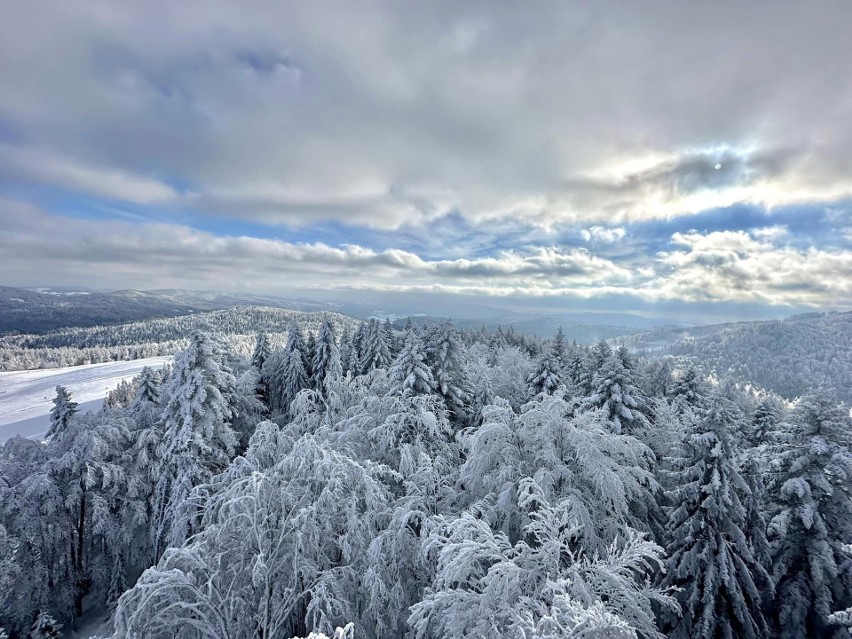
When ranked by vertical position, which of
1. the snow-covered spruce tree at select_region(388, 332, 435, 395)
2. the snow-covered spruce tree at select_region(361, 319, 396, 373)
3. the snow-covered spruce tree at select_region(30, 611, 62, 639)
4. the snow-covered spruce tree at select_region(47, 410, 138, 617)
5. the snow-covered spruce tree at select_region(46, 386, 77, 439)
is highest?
the snow-covered spruce tree at select_region(388, 332, 435, 395)

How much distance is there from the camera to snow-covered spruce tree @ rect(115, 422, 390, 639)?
7.66 metres

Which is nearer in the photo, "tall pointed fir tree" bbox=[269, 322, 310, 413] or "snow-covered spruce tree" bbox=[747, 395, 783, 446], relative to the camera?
"snow-covered spruce tree" bbox=[747, 395, 783, 446]

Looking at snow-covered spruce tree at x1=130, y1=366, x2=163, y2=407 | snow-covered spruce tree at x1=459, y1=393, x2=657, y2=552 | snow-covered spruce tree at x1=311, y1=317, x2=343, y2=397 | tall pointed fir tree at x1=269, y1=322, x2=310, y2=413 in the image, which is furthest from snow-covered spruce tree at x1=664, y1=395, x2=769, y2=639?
tall pointed fir tree at x1=269, y1=322, x2=310, y2=413

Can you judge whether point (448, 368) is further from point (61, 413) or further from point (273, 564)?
point (61, 413)

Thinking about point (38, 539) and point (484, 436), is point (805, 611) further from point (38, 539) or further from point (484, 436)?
point (38, 539)

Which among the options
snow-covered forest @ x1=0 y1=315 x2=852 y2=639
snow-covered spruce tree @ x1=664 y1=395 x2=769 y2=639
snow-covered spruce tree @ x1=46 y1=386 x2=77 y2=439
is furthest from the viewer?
snow-covered spruce tree @ x1=46 y1=386 x2=77 y2=439

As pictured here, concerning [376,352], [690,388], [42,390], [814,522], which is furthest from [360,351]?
[42,390]

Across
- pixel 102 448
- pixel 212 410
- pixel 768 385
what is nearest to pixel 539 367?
pixel 212 410

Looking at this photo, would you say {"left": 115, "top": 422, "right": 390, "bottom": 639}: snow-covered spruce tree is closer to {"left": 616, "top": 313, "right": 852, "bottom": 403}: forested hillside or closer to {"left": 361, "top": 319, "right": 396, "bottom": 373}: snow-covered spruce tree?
{"left": 361, "top": 319, "right": 396, "bottom": 373}: snow-covered spruce tree

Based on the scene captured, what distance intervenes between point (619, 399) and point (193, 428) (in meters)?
20.0

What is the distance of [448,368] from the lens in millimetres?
22141

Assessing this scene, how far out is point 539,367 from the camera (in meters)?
25.9

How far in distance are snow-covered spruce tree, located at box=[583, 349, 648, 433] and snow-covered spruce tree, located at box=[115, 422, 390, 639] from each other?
1276 centimetres

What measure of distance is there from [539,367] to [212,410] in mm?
19709
